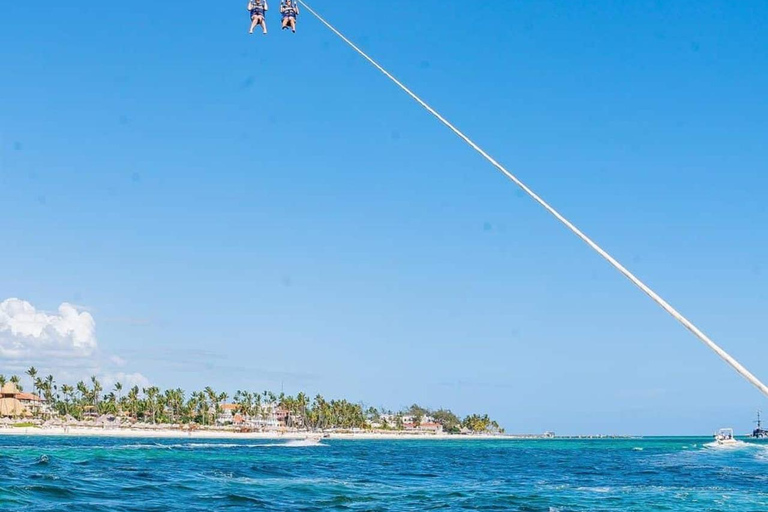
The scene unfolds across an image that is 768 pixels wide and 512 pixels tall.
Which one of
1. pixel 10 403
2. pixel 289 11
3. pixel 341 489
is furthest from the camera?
pixel 10 403

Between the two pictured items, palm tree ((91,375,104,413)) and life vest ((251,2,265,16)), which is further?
palm tree ((91,375,104,413))

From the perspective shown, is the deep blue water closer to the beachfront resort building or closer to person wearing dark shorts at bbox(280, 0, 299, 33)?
person wearing dark shorts at bbox(280, 0, 299, 33)

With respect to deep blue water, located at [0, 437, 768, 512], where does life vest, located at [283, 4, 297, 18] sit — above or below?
above

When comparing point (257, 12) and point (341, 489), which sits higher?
point (257, 12)

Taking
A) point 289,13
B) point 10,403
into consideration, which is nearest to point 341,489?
point 289,13

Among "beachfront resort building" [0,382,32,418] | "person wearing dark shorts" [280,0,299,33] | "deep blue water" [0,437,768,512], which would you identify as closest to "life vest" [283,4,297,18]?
"person wearing dark shorts" [280,0,299,33]

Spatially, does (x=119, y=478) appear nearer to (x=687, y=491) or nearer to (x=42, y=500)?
(x=42, y=500)

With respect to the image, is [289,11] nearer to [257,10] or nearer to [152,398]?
[257,10]

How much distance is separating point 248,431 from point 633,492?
505 feet

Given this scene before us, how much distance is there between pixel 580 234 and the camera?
8.80m

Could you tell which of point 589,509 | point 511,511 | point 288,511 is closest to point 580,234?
point 288,511

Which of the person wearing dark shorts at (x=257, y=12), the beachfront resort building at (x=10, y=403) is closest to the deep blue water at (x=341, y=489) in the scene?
the person wearing dark shorts at (x=257, y=12)

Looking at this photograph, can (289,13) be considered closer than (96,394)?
Yes

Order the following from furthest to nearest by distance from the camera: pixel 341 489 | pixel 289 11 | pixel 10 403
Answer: pixel 10 403 → pixel 341 489 → pixel 289 11
